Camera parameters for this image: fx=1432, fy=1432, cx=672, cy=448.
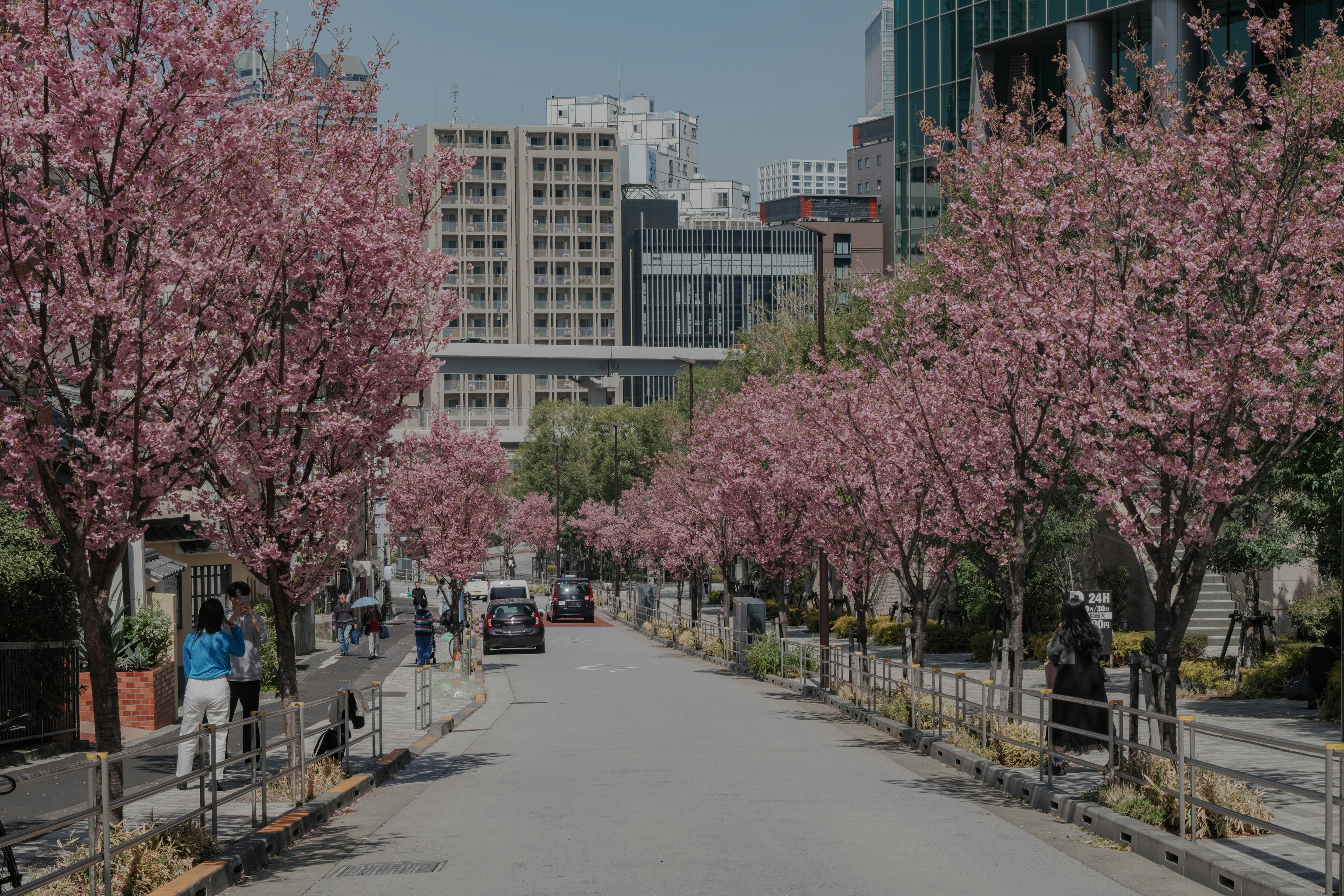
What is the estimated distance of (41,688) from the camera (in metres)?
16.8

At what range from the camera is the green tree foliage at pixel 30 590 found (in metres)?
16.4

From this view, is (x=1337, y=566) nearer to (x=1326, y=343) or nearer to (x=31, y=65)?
(x=1326, y=343)

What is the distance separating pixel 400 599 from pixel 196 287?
78.0m

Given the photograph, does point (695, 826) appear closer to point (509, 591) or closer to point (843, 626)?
point (843, 626)

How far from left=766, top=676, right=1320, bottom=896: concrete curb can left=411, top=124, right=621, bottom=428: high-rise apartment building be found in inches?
5407

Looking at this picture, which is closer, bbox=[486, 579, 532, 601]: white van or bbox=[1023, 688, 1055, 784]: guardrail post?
bbox=[1023, 688, 1055, 784]: guardrail post

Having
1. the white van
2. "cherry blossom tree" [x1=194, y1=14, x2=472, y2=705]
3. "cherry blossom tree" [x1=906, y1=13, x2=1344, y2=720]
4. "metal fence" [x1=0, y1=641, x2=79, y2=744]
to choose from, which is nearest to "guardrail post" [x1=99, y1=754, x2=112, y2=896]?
"cherry blossom tree" [x1=194, y1=14, x2=472, y2=705]

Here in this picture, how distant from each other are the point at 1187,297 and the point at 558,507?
261ft

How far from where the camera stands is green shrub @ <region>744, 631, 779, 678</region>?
32.4m

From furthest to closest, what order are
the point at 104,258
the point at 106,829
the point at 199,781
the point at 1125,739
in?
the point at 1125,739 → the point at 199,781 → the point at 104,258 → the point at 106,829

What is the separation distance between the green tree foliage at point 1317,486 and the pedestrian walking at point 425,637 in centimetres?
1831

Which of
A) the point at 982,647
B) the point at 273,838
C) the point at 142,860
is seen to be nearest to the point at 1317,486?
the point at 273,838

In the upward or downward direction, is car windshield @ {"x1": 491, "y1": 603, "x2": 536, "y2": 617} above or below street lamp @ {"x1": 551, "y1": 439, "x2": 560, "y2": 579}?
below

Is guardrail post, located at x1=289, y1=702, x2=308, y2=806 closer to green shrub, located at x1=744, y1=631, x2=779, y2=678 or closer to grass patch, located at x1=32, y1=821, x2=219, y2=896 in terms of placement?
grass patch, located at x1=32, y1=821, x2=219, y2=896
